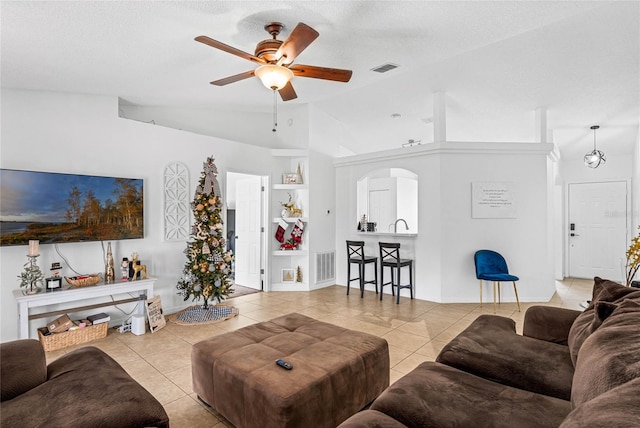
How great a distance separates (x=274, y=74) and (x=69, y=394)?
248 centimetres

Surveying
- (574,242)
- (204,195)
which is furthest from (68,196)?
(574,242)

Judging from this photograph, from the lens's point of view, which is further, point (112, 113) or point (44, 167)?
point (112, 113)

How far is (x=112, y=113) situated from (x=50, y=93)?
0.60 m

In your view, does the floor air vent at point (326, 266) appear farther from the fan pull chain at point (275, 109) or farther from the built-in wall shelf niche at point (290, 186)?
the fan pull chain at point (275, 109)

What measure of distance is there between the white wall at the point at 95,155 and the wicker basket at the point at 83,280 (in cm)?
28

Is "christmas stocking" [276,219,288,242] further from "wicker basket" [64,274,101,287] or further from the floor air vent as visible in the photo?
"wicker basket" [64,274,101,287]

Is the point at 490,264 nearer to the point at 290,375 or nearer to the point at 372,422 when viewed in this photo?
the point at 290,375

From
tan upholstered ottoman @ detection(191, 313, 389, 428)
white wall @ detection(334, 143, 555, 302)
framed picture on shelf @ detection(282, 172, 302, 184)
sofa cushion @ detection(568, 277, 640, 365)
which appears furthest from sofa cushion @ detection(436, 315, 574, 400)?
framed picture on shelf @ detection(282, 172, 302, 184)

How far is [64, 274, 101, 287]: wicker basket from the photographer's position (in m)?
3.52

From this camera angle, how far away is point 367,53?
3.62 meters

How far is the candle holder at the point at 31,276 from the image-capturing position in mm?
3268

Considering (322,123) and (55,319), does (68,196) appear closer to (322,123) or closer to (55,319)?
(55,319)

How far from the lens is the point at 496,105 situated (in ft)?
16.7

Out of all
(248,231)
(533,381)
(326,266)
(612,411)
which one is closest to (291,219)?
(248,231)
